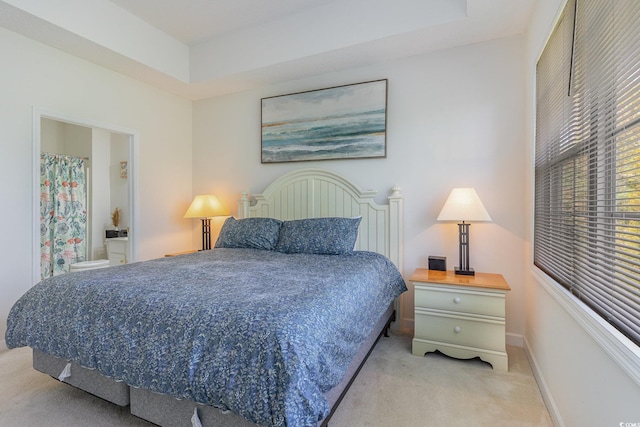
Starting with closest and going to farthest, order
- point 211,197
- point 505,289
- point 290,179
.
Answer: point 505,289 < point 290,179 < point 211,197

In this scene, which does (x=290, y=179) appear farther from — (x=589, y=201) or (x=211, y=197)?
(x=589, y=201)

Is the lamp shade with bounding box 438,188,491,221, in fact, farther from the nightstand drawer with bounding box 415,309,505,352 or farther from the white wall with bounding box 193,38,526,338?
the nightstand drawer with bounding box 415,309,505,352

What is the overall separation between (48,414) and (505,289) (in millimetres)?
2878

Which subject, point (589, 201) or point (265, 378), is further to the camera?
point (589, 201)

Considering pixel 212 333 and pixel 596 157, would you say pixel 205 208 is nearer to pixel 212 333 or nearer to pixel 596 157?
pixel 212 333

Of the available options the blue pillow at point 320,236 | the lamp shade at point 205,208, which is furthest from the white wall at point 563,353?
the lamp shade at point 205,208

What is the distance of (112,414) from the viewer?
1.66 meters

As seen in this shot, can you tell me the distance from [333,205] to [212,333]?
7.12 feet

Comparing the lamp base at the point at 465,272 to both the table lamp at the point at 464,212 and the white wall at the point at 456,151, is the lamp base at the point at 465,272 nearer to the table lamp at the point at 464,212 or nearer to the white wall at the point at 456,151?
the table lamp at the point at 464,212

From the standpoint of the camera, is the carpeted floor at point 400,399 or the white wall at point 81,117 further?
the white wall at point 81,117

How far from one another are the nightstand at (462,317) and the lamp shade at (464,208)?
476 millimetres

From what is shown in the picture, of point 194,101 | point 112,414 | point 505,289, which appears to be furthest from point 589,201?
point 194,101

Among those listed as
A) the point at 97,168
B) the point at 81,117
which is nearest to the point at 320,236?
the point at 81,117

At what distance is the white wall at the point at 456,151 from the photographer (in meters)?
2.63
